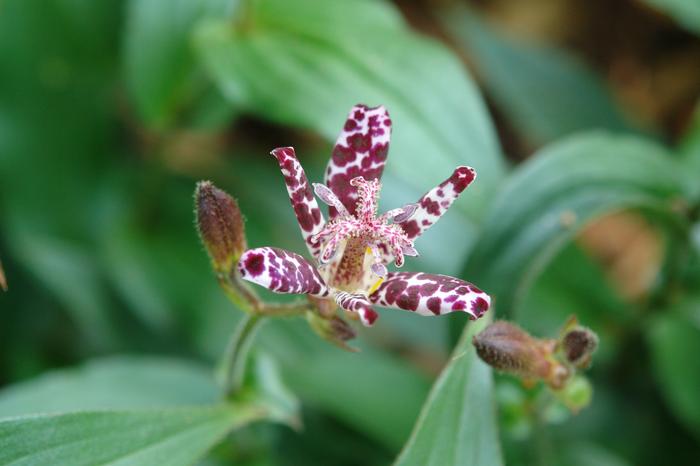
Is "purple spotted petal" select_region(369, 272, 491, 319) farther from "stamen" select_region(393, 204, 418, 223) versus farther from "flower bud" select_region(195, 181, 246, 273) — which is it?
"flower bud" select_region(195, 181, 246, 273)

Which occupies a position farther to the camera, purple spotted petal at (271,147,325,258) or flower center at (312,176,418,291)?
flower center at (312,176,418,291)

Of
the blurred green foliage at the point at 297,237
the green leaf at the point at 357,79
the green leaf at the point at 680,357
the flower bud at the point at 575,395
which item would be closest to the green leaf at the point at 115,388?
the blurred green foliage at the point at 297,237

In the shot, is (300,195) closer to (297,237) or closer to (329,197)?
(329,197)

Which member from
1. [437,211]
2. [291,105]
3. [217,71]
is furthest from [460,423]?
[217,71]

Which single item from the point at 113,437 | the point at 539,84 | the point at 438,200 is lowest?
the point at 113,437

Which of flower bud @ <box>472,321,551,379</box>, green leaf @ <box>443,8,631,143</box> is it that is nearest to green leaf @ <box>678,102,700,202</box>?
green leaf @ <box>443,8,631,143</box>

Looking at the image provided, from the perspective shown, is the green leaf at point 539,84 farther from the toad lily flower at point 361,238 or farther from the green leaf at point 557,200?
the toad lily flower at point 361,238

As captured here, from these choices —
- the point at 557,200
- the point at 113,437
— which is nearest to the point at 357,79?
the point at 557,200
